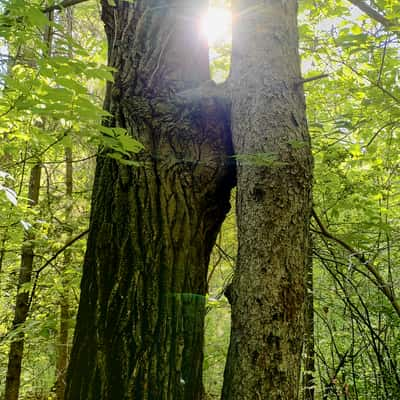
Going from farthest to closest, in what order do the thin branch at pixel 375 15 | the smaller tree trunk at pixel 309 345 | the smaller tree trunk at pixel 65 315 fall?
the smaller tree trunk at pixel 65 315
the smaller tree trunk at pixel 309 345
the thin branch at pixel 375 15

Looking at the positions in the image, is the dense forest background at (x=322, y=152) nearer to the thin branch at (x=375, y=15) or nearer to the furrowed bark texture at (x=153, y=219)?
the thin branch at (x=375, y=15)

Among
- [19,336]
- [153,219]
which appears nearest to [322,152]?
[153,219]

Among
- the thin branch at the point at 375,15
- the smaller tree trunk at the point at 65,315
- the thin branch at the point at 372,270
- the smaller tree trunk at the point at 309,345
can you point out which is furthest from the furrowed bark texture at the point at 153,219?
the smaller tree trunk at the point at 65,315

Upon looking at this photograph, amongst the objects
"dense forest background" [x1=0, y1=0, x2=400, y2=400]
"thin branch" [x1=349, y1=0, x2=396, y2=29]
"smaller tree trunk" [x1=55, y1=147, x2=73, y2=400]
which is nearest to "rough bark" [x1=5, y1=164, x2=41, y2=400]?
"dense forest background" [x1=0, y1=0, x2=400, y2=400]

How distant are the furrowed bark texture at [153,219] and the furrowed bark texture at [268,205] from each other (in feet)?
0.59

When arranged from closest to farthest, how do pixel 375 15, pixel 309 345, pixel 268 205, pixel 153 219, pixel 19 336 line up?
pixel 268 205
pixel 153 219
pixel 375 15
pixel 309 345
pixel 19 336

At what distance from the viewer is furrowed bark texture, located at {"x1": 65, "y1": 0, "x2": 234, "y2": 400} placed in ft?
4.41

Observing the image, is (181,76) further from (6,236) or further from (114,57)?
(6,236)

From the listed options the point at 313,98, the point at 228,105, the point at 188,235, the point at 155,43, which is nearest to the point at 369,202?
the point at 313,98

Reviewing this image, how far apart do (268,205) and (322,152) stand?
157 centimetres

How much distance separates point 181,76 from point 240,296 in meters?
1.15

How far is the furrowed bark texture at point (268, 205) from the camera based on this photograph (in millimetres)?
1286

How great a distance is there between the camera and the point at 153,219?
1.51m

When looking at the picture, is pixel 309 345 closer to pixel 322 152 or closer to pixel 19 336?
pixel 322 152
